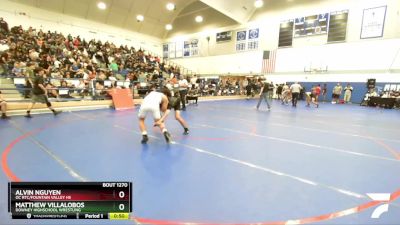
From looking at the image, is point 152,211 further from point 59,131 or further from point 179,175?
point 59,131

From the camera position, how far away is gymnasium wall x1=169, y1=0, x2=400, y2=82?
53.6 feet

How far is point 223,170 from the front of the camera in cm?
346

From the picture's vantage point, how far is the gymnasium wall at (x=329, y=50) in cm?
1634

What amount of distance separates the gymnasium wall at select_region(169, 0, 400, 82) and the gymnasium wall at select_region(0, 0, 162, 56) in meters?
10.0

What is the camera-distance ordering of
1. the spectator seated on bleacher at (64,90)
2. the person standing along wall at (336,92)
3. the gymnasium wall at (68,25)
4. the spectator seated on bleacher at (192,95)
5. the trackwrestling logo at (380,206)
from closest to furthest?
1. the trackwrestling logo at (380,206)
2. the spectator seated on bleacher at (64,90)
3. the spectator seated on bleacher at (192,95)
4. the person standing along wall at (336,92)
5. the gymnasium wall at (68,25)

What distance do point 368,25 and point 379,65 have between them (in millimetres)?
3134

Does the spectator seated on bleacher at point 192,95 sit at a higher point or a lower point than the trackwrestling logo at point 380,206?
higher

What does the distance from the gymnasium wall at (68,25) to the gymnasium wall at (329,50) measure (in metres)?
10.0

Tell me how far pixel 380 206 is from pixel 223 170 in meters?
1.91

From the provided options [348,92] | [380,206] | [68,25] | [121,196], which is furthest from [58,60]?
[348,92]

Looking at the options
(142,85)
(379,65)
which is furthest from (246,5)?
(142,85)
